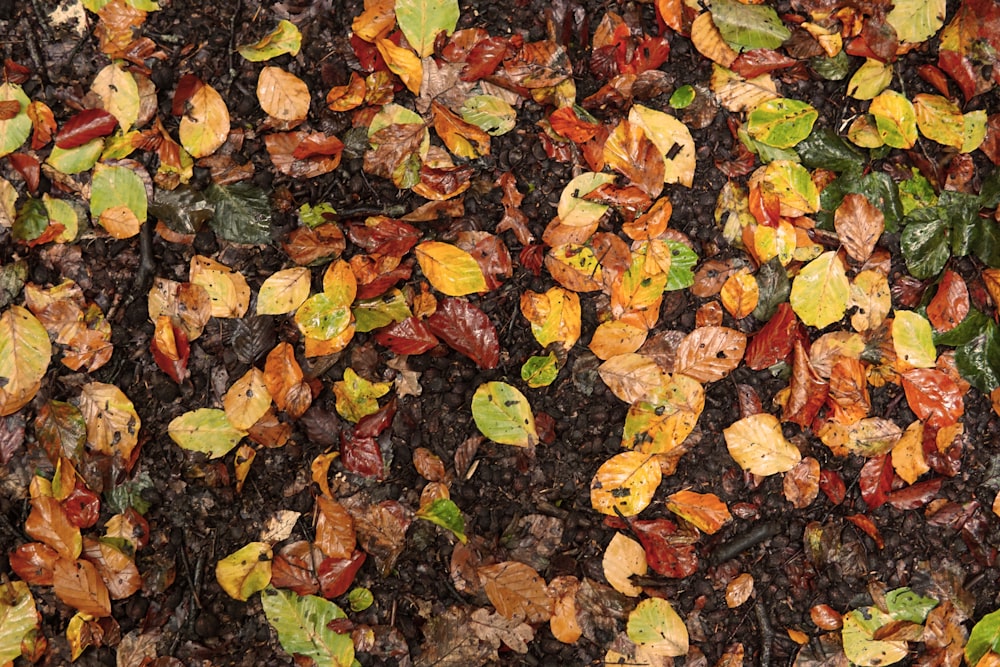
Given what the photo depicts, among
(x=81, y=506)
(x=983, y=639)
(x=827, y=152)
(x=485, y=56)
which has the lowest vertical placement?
(x=983, y=639)

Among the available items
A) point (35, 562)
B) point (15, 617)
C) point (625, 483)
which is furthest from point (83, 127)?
point (625, 483)

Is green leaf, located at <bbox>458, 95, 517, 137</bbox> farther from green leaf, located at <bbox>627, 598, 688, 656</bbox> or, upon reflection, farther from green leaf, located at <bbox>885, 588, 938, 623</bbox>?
green leaf, located at <bbox>885, 588, 938, 623</bbox>

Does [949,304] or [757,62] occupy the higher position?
[757,62]

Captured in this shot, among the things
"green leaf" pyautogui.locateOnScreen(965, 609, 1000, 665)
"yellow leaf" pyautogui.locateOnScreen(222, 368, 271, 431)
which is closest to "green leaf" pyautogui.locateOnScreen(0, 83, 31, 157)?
"yellow leaf" pyautogui.locateOnScreen(222, 368, 271, 431)

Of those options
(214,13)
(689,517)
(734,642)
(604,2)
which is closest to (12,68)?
(214,13)

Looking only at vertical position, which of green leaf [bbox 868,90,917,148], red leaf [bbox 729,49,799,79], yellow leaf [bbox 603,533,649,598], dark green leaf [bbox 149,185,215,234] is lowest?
yellow leaf [bbox 603,533,649,598]

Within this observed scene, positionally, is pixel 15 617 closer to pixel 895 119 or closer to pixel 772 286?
pixel 772 286

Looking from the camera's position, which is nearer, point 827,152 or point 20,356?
point 20,356
